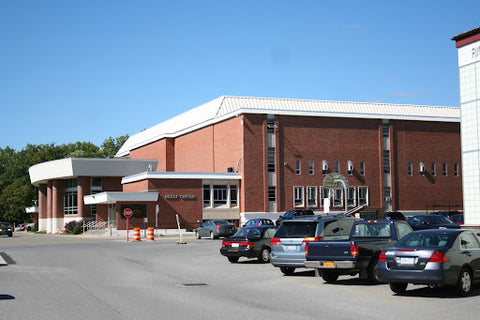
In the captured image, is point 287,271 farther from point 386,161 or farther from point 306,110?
point 386,161

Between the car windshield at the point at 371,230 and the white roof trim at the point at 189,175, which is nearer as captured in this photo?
the car windshield at the point at 371,230

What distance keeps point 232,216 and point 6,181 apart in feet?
243

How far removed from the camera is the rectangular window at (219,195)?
6297cm

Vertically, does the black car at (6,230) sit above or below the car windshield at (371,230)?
below

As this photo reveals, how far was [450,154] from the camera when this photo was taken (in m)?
71.8

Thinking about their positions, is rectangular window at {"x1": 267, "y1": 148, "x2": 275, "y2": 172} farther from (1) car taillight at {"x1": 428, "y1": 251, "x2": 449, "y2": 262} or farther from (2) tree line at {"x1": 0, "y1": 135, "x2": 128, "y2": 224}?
(2) tree line at {"x1": 0, "y1": 135, "x2": 128, "y2": 224}

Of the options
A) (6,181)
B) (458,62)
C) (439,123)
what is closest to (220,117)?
(439,123)

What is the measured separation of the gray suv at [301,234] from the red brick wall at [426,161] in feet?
169

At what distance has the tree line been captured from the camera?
113625 mm

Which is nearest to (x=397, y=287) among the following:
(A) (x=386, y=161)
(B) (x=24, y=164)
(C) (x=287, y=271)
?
(C) (x=287, y=271)

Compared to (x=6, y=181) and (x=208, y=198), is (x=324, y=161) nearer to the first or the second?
(x=208, y=198)

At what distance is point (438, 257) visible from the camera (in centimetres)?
1309

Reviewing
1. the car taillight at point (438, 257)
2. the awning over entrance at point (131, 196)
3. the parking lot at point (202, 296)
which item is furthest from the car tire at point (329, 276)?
the awning over entrance at point (131, 196)

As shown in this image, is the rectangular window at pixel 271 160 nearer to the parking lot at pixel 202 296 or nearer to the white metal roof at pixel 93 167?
the white metal roof at pixel 93 167
